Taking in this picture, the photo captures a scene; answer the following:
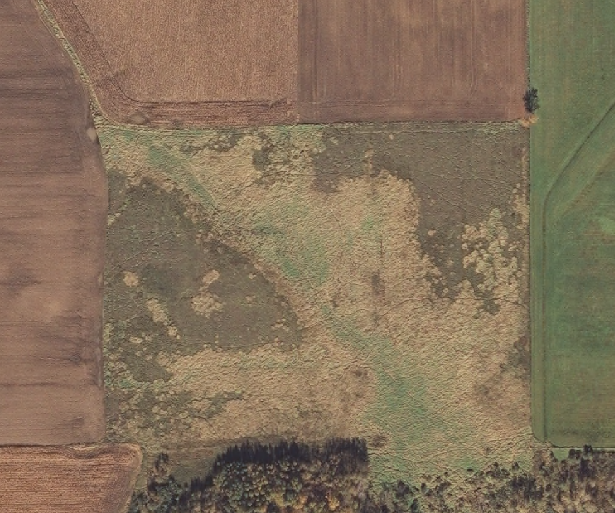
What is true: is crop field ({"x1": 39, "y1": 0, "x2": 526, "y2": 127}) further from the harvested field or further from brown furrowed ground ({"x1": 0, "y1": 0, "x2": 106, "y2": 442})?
the harvested field

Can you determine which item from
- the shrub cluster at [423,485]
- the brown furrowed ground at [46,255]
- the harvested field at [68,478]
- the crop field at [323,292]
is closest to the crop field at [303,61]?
the crop field at [323,292]

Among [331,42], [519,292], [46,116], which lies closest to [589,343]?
[519,292]

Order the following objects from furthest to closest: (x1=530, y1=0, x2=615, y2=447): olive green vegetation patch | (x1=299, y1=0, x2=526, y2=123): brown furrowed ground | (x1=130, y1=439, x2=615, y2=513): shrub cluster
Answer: (x1=299, y1=0, x2=526, y2=123): brown furrowed ground < (x1=530, y1=0, x2=615, y2=447): olive green vegetation patch < (x1=130, y1=439, x2=615, y2=513): shrub cluster

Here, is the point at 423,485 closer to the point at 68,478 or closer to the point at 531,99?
the point at 68,478

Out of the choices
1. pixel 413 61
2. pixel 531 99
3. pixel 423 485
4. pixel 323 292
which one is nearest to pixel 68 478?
pixel 323 292

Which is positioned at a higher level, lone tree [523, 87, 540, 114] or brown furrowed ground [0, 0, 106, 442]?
lone tree [523, 87, 540, 114]

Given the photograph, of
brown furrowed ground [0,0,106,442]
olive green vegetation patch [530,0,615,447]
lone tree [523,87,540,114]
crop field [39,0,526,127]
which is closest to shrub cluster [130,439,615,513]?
olive green vegetation patch [530,0,615,447]
